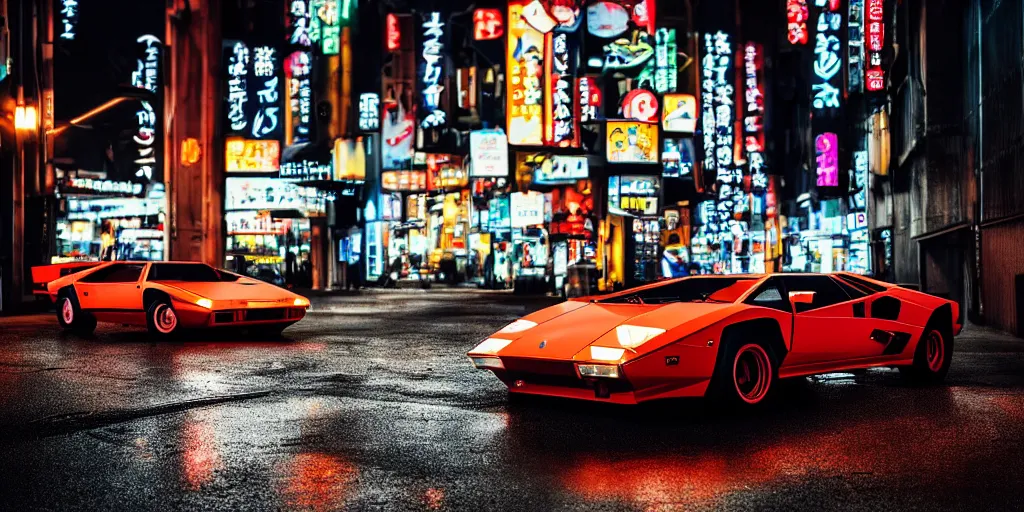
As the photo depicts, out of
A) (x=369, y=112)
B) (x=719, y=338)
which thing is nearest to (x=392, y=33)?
(x=369, y=112)

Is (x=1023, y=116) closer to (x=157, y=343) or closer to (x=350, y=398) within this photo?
(x=350, y=398)

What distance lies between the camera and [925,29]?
850 inches

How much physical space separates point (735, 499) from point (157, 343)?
1113 cm

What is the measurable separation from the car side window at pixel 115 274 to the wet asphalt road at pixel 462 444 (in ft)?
15.6

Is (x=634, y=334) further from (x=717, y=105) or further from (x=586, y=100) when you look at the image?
(x=717, y=105)

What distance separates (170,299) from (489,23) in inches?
1270

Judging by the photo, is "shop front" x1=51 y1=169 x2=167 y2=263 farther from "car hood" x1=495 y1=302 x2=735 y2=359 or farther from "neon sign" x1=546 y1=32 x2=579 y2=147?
"car hood" x1=495 y1=302 x2=735 y2=359

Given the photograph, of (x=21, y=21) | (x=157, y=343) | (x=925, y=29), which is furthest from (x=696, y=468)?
(x=21, y=21)

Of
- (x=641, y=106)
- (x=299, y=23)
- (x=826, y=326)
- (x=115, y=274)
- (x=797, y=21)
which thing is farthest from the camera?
(x=299, y=23)

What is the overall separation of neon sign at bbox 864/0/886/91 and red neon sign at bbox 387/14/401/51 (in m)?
29.6

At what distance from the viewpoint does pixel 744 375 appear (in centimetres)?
797

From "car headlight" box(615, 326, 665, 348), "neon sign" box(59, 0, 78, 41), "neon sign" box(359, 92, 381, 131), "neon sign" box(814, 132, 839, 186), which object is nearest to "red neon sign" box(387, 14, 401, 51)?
"neon sign" box(359, 92, 381, 131)

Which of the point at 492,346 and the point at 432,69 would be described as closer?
the point at 492,346

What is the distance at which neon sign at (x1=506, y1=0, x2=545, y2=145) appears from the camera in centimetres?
4100
